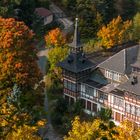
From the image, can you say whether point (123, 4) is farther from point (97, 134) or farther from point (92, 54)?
point (97, 134)

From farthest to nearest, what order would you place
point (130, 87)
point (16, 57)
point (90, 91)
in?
1. point (90, 91)
2. point (130, 87)
3. point (16, 57)

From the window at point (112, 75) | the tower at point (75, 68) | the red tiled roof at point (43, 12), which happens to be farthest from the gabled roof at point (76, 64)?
the red tiled roof at point (43, 12)

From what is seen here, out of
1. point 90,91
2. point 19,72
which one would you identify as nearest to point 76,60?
point 90,91

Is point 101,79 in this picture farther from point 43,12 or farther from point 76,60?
point 43,12

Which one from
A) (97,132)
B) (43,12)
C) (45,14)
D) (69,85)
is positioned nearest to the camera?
(97,132)

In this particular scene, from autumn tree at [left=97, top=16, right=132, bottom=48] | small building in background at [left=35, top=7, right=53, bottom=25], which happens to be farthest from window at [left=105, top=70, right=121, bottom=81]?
small building in background at [left=35, top=7, right=53, bottom=25]

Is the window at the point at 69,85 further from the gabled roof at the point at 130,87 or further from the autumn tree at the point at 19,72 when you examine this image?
the gabled roof at the point at 130,87
